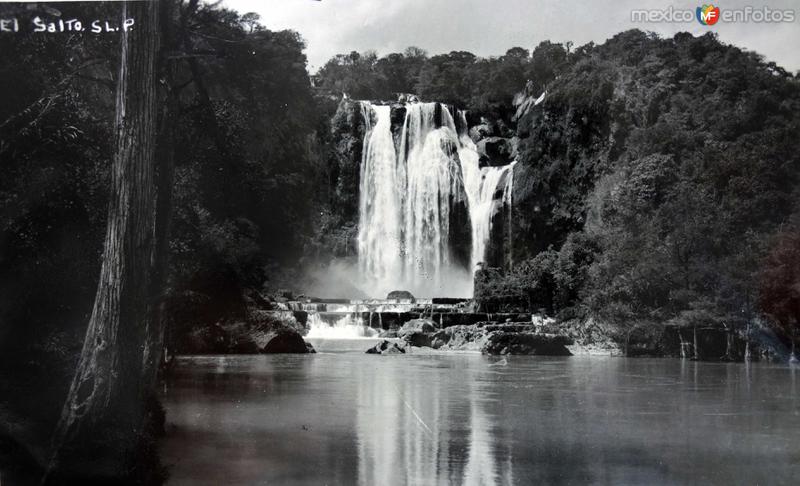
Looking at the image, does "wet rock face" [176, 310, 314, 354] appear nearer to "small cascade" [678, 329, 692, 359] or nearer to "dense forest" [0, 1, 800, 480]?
"dense forest" [0, 1, 800, 480]

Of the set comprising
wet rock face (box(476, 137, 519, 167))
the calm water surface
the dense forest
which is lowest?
the calm water surface

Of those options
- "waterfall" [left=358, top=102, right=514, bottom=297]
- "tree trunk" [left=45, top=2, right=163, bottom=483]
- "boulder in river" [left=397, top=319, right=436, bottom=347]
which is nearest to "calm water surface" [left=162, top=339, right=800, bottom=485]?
"tree trunk" [left=45, top=2, right=163, bottom=483]

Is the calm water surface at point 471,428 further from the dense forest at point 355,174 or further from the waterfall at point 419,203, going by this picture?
the waterfall at point 419,203

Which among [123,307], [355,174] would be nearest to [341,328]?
[355,174]

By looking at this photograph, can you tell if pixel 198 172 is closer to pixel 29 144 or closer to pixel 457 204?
pixel 29 144

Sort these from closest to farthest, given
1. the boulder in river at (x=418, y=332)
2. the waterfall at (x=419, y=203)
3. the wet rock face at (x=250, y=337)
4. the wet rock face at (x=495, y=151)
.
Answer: the wet rock face at (x=250, y=337), the boulder in river at (x=418, y=332), the waterfall at (x=419, y=203), the wet rock face at (x=495, y=151)

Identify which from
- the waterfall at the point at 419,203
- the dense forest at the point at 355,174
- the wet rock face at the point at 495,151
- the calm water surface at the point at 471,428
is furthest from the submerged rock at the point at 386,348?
the wet rock face at the point at 495,151

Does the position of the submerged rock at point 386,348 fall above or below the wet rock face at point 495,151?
below

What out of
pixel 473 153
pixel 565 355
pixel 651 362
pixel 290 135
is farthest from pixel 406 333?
pixel 473 153
